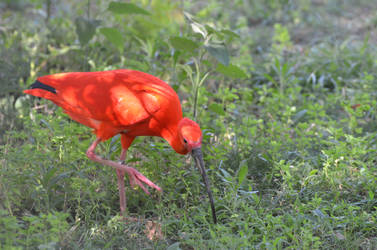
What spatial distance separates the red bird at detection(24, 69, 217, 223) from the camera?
3.28 metres

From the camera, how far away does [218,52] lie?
12.4 ft

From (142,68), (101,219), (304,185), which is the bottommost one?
(101,219)

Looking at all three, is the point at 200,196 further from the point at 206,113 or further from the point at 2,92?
the point at 2,92

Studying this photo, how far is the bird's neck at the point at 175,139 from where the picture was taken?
3.34 meters

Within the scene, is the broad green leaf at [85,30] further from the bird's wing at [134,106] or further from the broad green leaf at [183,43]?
the bird's wing at [134,106]

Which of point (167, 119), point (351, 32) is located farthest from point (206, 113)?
point (351, 32)

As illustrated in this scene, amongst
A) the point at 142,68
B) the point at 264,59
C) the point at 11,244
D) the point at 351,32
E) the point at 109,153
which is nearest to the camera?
the point at 11,244

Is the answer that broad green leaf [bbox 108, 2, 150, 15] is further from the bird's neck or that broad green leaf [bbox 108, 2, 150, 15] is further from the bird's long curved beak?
the bird's long curved beak

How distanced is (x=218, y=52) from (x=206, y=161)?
99 cm

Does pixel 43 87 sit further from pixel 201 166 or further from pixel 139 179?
pixel 201 166

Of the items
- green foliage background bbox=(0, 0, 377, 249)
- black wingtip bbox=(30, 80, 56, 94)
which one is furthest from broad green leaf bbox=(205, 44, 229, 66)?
black wingtip bbox=(30, 80, 56, 94)

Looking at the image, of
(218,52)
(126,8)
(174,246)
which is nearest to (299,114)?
(218,52)

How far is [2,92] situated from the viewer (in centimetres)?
501

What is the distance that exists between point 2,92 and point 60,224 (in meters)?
2.72
